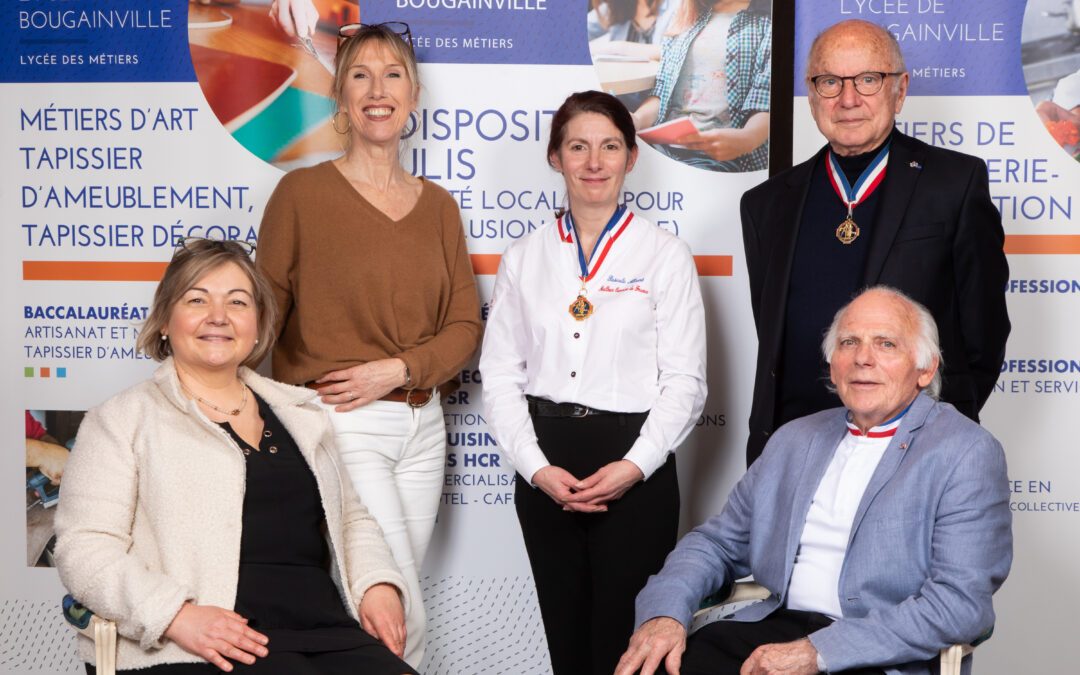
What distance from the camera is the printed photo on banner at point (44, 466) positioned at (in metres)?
3.79

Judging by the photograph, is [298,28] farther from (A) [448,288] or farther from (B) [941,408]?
(B) [941,408]

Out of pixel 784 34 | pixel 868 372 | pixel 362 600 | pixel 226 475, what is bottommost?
pixel 362 600

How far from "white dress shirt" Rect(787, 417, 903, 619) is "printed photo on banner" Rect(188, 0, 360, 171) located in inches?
79.7

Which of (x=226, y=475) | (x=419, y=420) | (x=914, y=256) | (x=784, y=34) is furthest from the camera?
(x=784, y=34)

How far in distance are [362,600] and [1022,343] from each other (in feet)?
7.83

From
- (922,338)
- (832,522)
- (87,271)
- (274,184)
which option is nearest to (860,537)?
(832,522)

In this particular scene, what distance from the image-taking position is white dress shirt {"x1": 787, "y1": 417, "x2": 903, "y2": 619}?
7.75 ft

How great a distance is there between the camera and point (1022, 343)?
3691 mm

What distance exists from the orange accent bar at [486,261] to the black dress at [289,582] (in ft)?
4.35

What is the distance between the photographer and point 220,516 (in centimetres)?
232

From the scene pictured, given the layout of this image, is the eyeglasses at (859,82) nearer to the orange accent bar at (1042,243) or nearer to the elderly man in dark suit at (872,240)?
the elderly man in dark suit at (872,240)

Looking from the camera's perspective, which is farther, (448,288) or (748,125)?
(748,125)

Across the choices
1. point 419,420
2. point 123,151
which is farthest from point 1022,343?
point 123,151

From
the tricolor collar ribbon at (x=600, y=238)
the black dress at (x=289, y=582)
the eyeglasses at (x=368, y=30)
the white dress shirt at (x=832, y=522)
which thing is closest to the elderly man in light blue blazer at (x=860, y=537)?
the white dress shirt at (x=832, y=522)
